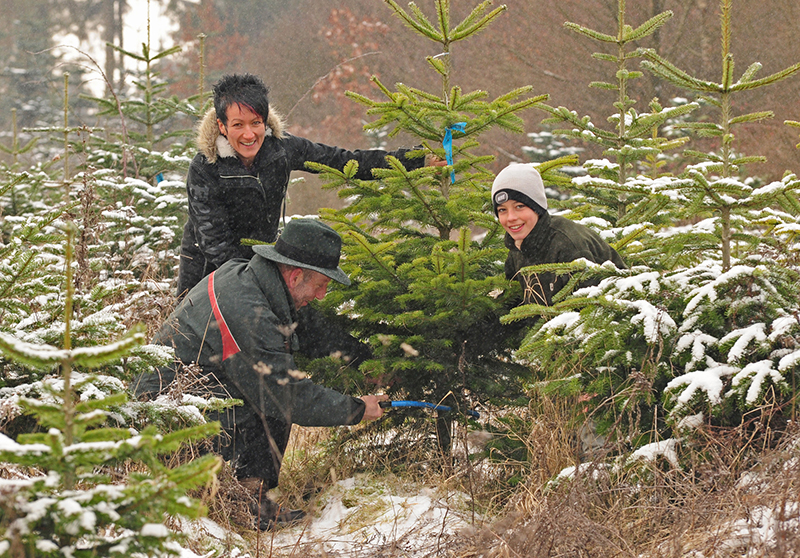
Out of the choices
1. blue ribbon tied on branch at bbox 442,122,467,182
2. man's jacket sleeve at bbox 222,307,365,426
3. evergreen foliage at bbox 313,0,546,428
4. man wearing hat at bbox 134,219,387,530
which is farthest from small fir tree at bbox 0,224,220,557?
blue ribbon tied on branch at bbox 442,122,467,182

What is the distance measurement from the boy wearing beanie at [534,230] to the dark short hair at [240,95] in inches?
62.5

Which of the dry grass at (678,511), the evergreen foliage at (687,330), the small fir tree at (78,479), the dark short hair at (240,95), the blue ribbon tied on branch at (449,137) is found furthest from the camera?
the dark short hair at (240,95)

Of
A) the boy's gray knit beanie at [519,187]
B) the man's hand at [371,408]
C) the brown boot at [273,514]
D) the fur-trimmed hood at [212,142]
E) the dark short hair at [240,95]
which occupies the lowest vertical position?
the brown boot at [273,514]

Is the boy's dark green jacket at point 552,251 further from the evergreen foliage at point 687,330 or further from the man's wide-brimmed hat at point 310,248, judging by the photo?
the man's wide-brimmed hat at point 310,248

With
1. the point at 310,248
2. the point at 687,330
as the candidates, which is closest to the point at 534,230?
the point at 687,330

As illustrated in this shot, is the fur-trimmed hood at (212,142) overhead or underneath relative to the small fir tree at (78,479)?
overhead

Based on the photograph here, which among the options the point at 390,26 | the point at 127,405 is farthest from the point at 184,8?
the point at 127,405

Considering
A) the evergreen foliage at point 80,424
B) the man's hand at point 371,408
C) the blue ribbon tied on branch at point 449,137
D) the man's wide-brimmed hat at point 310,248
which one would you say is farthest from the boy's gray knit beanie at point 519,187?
the evergreen foliage at point 80,424

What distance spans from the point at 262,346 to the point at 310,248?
0.56 m

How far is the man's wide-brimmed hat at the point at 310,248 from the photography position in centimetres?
366

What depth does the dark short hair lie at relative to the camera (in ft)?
14.3

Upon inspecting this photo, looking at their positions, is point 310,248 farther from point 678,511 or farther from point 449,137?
point 678,511

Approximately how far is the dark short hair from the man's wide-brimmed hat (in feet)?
3.55

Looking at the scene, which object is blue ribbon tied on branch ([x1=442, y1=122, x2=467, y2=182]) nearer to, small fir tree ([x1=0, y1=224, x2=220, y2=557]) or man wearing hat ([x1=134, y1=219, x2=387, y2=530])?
man wearing hat ([x1=134, y1=219, x2=387, y2=530])
